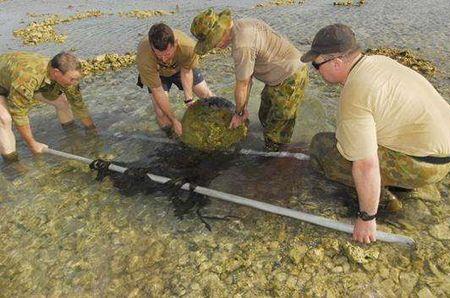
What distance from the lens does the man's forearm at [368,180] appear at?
353 centimetres

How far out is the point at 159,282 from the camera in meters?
4.42

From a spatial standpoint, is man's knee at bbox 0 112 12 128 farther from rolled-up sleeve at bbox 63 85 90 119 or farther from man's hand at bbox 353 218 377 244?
man's hand at bbox 353 218 377 244

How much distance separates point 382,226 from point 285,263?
1256mm

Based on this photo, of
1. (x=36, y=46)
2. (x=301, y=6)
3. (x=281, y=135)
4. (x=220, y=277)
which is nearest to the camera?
(x=220, y=277)

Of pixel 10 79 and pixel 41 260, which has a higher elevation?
pixel 10 79

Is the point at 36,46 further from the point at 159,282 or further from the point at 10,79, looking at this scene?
the point at 159,282

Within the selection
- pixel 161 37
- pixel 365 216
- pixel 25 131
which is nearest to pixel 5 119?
pixel 25 131

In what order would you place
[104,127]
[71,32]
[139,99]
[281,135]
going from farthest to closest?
[71,32], [139,99], [104,127], [281,135]

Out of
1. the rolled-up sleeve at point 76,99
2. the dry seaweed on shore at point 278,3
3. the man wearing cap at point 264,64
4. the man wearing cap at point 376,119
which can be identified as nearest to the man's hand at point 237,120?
the man wearing cap at point 264,64

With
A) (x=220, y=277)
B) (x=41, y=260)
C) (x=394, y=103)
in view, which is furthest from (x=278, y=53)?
(x=41, y=260)

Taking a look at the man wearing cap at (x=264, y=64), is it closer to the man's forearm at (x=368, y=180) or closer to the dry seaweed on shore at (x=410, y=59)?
the man's forearm at (x=368, y=180)

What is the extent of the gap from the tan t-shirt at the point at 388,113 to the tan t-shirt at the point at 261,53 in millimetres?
1853

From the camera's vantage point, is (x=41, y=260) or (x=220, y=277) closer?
(x=220, y=277)

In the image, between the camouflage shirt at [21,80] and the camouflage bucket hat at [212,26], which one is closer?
the camouflage bucket hat at [212,26]
